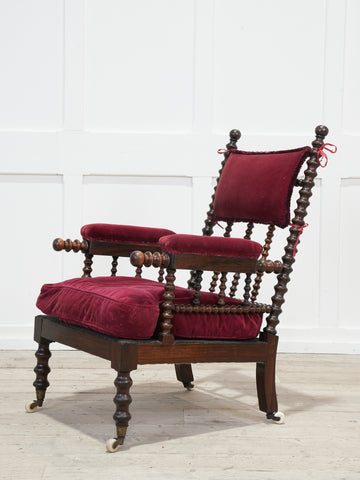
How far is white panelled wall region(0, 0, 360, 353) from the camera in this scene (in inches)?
151

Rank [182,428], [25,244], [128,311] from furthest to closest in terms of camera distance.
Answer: [25,244]
[182,428]
[128,311]

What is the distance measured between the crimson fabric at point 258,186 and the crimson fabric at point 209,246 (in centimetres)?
26

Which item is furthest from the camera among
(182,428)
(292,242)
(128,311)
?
(292,242)

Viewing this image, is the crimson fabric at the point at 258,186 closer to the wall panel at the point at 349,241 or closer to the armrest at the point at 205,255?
the armrest at the point at 205,255

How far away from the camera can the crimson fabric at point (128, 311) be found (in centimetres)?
208

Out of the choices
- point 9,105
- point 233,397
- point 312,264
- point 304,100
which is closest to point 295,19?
point 304,100

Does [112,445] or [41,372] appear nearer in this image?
[112,445]

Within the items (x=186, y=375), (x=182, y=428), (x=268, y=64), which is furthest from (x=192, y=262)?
(x=268, y=64)

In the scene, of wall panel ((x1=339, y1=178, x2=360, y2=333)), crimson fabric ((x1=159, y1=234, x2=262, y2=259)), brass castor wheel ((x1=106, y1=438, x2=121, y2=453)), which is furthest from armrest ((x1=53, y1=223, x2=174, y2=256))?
wall panel ((x1=339, y1=178, x2=360, y2=333))

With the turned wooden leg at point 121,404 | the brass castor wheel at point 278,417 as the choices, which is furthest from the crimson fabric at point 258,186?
the turned wooden leg at point 121,404

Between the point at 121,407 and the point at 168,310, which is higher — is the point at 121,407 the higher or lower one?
the lower one

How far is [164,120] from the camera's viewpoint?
3871 mm

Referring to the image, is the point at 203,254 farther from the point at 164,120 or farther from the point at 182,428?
the point at 164,120

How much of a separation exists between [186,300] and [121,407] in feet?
1.27
